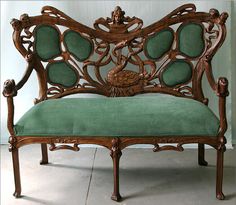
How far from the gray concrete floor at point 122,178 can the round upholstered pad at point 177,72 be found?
2.01 feet

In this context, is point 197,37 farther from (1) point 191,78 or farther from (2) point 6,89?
(2) point 6,89

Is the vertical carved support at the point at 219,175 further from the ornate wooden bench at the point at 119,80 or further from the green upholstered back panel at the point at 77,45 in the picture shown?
the green upholstered back panel at the point at 77,45

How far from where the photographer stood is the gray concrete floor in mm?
2480

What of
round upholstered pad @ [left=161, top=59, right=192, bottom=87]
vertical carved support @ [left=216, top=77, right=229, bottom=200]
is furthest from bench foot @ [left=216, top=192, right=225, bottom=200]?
round upholstered pad @ [left=161, top=59, right=192, bottom=87]

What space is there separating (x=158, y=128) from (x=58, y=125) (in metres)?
0.58

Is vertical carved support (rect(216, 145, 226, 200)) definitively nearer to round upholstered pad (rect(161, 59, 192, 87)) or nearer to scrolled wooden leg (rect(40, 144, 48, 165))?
round upholstered pad (rect(161, 59, 192, 87))

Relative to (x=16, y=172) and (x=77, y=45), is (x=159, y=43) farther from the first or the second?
(x=16, y=172)

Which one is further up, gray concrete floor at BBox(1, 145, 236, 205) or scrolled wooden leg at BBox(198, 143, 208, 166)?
scrolled wooden leg at BBox(198, 143, 208, 166)

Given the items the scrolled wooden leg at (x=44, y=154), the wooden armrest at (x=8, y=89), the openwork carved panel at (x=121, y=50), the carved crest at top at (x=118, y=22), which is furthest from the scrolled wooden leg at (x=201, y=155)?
the wooden armrest at (x=8, y=89)

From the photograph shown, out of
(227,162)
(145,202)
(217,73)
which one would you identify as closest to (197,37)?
(217,73)

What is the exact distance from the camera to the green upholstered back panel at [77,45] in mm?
2766

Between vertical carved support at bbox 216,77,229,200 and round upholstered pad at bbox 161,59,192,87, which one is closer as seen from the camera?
vertical carved support at bbox 216,77,229,200

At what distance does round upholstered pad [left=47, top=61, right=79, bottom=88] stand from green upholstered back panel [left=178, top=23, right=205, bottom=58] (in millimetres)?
763

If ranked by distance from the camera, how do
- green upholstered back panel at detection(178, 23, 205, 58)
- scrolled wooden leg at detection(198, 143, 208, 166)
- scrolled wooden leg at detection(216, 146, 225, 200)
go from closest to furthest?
scrolled wooden leg at detection(216, 146, 225, 200)
green upholstered back panel at detection(178, 23, 205, 58)
scrolled wooden leg at detection(198, 143, 208, 166)
